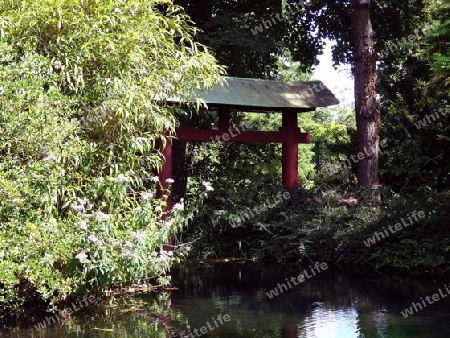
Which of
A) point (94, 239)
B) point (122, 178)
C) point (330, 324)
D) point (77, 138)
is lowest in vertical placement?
point (330, 324)

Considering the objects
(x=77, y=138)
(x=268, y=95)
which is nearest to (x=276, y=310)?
(x=77, y=138)

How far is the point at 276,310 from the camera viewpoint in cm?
629

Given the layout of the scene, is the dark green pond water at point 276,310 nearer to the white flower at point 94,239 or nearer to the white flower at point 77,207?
the white flower at point 94,239

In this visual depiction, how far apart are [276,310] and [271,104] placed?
14.9 ft

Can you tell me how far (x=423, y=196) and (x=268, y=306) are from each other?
380 centimetres

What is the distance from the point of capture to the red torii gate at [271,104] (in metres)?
9.60

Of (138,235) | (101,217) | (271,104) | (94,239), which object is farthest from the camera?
(271,104)

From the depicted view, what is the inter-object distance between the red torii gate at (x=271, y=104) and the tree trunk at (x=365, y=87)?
53cm

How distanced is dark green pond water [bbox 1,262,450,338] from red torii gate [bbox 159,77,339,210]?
2500 millimetres

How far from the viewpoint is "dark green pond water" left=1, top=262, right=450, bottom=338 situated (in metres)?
5.41

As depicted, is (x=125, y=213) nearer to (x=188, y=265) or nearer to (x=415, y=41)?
(x=188, y=265)

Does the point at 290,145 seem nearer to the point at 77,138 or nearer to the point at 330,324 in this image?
the point at 77,138

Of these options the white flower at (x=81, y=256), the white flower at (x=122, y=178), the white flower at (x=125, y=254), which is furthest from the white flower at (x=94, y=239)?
the white flower at (x=122, y=178)

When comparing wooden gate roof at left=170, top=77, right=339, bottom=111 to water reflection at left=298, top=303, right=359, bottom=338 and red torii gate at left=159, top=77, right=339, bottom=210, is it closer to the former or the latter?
red torii gate at left=159, top=77, right=339, bottom=210
